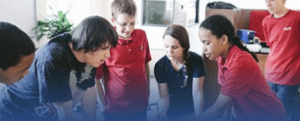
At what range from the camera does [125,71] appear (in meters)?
1.50

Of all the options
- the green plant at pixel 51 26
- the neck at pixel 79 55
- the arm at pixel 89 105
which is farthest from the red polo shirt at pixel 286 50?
the green plant at pixel 51 26

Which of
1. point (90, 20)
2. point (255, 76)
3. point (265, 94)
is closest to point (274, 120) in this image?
point (265, 94)

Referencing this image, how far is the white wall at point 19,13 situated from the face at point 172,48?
2152mm

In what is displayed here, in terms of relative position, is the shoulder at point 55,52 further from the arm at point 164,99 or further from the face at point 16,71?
the arm at point 164,99

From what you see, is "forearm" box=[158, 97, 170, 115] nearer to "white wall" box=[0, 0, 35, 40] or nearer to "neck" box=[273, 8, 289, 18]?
"neck" box=[273, 8, 289, 18]

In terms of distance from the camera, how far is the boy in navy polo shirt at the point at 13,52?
A: 79cm

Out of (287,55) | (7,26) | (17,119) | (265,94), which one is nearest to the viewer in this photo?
(7,26)

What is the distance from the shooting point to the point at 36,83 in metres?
0.99

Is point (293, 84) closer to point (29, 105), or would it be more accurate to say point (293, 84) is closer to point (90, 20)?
point (90, 20)

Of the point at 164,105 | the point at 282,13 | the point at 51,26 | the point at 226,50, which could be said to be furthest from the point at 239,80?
the point at 51,26

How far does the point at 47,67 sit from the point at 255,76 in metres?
0.83

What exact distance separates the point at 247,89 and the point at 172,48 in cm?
50

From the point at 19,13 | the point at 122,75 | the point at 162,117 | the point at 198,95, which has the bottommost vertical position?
the point at 162,117

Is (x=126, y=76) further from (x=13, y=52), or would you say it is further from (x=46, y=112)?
(x=13, y=52)
